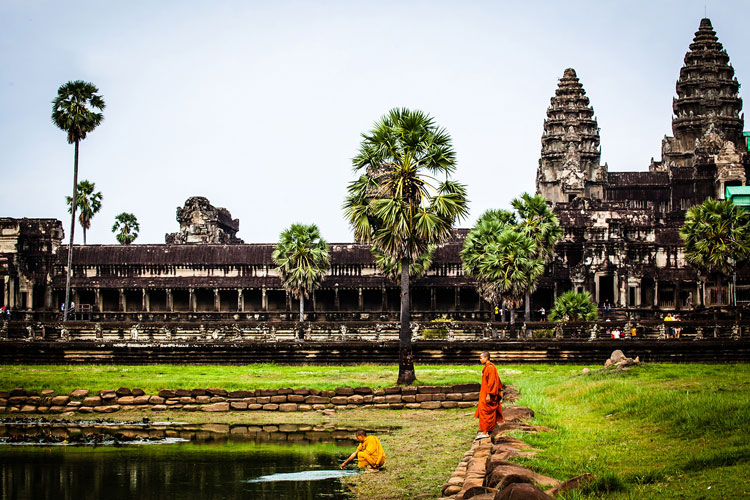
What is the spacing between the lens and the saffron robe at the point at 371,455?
48.5ft

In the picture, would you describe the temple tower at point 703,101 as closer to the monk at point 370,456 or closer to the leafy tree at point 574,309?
the leafy tree at point 574,309

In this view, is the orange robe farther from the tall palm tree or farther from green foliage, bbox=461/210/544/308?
Answer: the tall palm tree

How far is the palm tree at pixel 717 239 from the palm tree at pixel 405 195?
29569 millimetres

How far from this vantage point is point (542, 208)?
179ft

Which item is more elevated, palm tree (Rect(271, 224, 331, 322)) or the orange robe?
palm tree (Rect(271, 224, 331, 322))

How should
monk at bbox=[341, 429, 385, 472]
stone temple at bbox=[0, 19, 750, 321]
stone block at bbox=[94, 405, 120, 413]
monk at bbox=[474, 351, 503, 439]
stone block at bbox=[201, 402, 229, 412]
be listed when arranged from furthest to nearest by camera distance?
stone temple at bbox=[0, 19, 750, 321] → stone block at bbox=[94, 405, 120, 413] → stone block at bbox=[201, 402, 229, 412] → monk at bbox=[474, 351, 503, 439] → monk at bbox=[341, 429, 385, 472]

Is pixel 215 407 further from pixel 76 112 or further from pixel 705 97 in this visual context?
pixel 705 97

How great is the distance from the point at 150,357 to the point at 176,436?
14664 millimetres

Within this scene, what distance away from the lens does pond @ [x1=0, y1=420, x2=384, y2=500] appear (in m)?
13.8

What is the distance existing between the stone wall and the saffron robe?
7.38 m

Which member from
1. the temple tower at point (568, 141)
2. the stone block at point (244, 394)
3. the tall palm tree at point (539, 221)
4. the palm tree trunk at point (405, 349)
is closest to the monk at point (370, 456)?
the stone block at point (244, 394)

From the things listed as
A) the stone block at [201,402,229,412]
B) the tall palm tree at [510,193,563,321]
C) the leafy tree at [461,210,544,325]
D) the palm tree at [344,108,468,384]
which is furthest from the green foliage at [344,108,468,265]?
the tall palm tree at [510,193,563,321]

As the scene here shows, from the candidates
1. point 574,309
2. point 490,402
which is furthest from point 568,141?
point 490,402

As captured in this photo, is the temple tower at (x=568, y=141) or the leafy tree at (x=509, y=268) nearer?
the leafy tree at (x=509, y=268)
